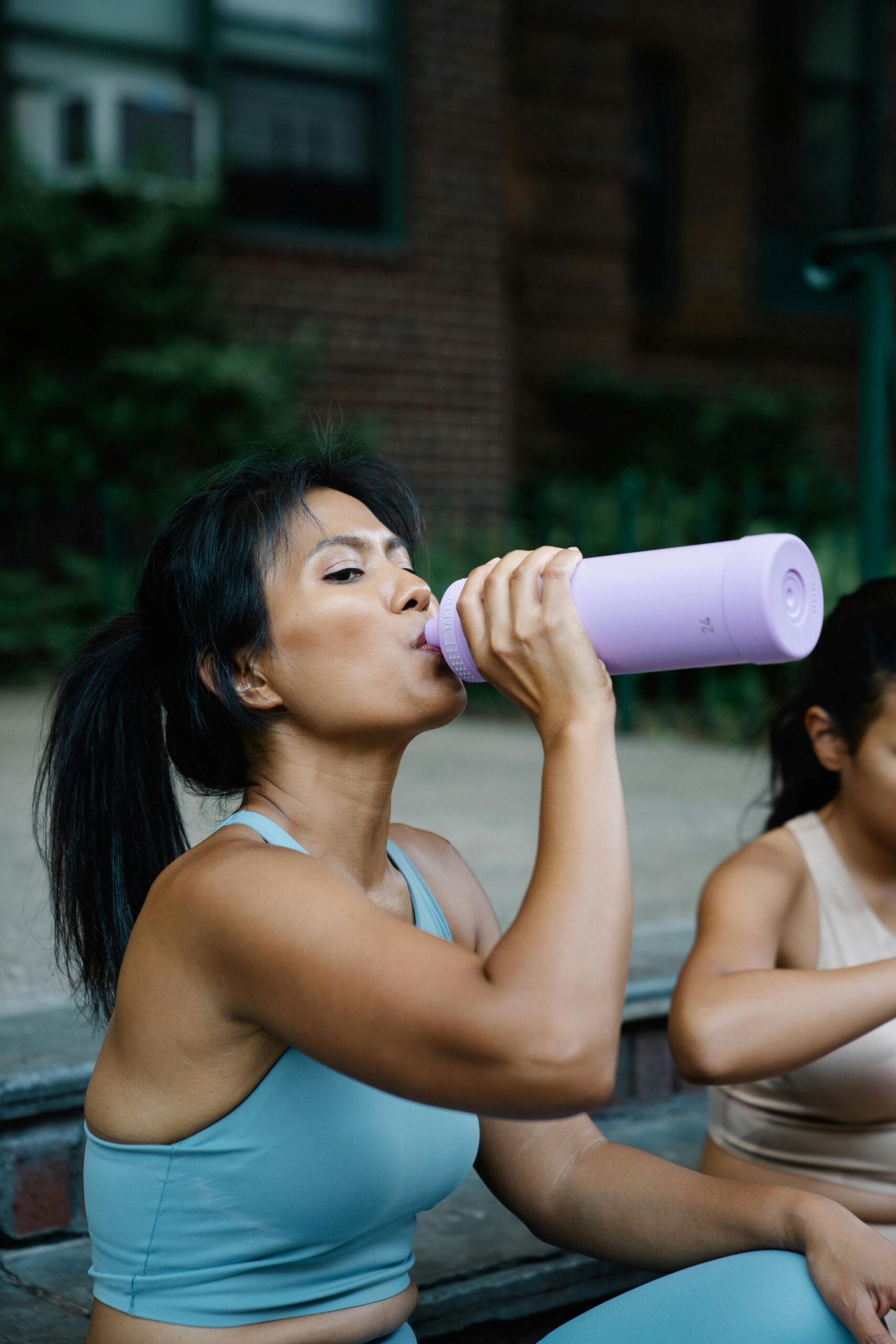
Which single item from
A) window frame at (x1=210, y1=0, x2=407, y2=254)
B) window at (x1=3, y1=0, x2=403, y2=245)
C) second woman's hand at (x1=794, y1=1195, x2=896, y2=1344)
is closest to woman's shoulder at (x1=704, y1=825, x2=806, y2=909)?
second woman's hand at (x1=794, y1=1195, x2=896, y2=1344)

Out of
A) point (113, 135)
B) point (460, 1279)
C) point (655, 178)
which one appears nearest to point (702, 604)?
point (460, 1279)

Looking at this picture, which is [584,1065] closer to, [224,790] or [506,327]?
[224,790]

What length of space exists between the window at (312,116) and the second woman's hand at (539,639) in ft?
22.6

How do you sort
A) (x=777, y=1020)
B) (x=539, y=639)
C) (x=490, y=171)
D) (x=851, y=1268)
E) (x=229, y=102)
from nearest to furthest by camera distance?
(x=539, y=639) → (x=851, y=1268) → (x=777, y=1020) → (x=229, y=102) → (x=490, y=171)

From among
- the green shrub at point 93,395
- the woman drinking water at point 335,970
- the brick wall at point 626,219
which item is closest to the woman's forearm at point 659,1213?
the woman drinking water at point 335,970

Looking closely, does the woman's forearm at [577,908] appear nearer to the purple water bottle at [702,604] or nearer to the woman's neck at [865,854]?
the purple water bottle at [702,604]

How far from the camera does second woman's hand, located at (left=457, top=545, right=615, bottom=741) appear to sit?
1.32 meters

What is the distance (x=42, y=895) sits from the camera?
353 centimetres

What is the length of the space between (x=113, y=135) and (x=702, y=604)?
22.1ft

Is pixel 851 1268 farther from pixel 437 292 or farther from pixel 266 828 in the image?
pixel 437 292

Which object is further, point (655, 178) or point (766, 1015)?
point (655, 178)

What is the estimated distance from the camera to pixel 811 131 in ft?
36.2

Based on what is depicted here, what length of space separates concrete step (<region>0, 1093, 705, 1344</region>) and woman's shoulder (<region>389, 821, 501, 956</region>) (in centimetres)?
56

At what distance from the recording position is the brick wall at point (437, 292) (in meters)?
7.96
